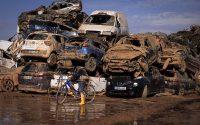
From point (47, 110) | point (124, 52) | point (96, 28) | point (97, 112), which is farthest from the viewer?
point (96, 28)

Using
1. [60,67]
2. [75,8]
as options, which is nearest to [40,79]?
[60,67]

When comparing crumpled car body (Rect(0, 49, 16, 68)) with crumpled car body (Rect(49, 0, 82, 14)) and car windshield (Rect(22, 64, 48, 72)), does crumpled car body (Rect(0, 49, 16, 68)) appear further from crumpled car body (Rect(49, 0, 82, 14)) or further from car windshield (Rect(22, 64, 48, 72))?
crumpled car body (Rect(49, 0, 82, 14))

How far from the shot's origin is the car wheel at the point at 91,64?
21.2 metres

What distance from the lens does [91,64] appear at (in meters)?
21.4

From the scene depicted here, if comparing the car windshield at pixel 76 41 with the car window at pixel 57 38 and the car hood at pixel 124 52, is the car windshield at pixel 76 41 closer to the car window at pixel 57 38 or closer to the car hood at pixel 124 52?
the car window at pixel 57 38

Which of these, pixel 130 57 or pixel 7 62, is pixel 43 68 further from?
pixel 7 62

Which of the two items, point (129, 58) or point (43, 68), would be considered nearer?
point (129, 58)

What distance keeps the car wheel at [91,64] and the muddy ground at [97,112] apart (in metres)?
2.29

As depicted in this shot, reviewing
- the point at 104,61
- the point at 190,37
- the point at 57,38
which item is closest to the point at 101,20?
the point at 57,38

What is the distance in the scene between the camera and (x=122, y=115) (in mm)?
13320

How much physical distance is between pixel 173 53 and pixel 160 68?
3.68ft

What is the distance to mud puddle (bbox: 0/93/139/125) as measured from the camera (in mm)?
12147

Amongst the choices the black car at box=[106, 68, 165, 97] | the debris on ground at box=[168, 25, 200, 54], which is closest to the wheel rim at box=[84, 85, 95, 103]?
the black car at box=[106, 68, 165, 97]

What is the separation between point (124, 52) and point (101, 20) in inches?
290
